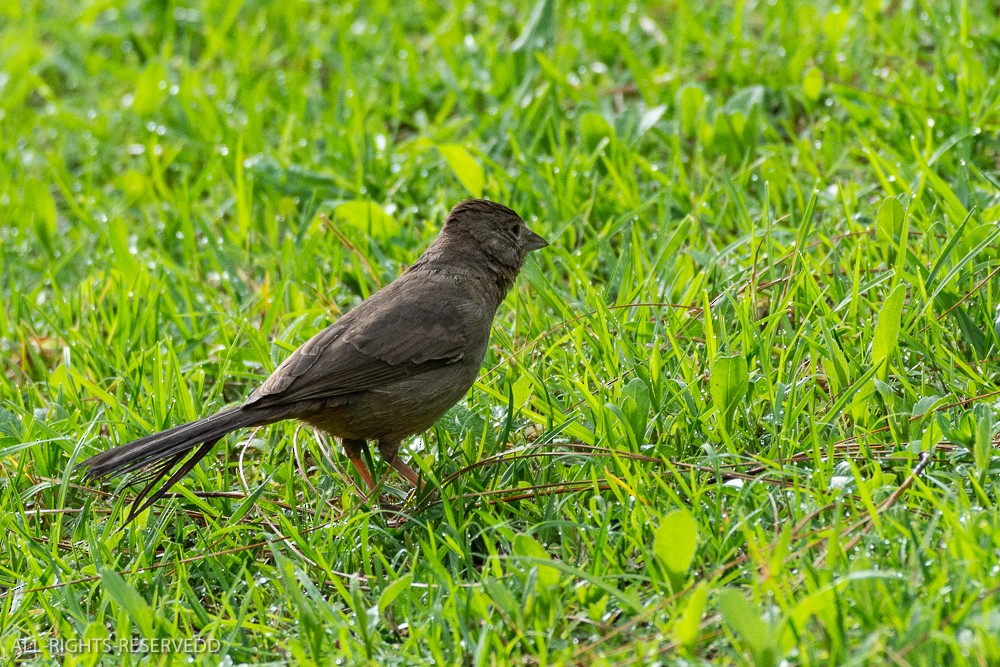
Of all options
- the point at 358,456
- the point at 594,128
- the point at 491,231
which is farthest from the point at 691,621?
the point at 594,128

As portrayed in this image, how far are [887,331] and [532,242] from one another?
5.25 feet

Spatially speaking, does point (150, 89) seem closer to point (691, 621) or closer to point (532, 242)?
point (532, 242)

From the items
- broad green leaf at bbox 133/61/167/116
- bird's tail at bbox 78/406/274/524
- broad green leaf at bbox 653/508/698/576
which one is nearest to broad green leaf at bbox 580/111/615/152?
bird's tail at bbox 78/406/274/524

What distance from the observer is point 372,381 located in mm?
4258

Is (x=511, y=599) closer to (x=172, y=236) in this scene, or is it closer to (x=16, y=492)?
(x=16, y=492)

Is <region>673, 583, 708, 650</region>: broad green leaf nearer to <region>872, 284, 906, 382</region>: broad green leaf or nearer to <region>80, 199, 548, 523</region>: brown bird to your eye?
<region>872, 284, 906, 382</region>: broad green leaf

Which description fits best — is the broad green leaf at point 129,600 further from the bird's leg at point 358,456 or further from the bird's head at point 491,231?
the bird's head at point 491,231

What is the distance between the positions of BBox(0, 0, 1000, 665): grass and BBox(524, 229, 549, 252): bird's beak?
7.8 inches

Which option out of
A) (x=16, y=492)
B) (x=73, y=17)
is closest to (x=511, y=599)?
(x=16, y=492)

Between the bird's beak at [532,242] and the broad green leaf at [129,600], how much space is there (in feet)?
7.37

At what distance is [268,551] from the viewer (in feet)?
13.3

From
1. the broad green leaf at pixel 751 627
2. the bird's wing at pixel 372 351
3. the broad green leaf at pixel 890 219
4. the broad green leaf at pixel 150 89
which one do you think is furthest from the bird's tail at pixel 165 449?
the broad green leaf at pixel 150 89

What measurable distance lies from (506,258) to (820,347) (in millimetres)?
1377

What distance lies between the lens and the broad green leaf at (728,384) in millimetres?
3920
